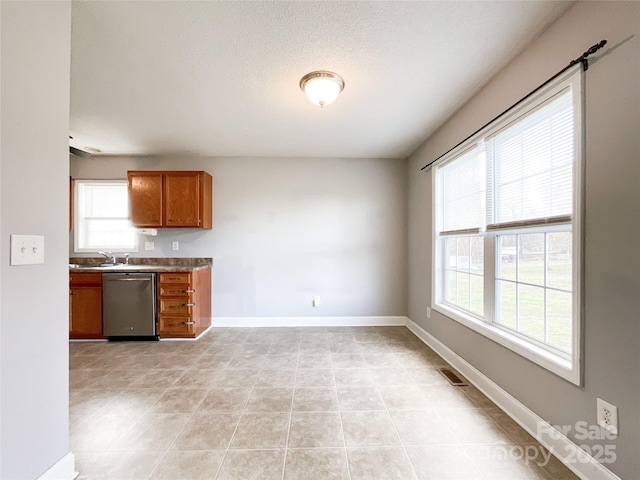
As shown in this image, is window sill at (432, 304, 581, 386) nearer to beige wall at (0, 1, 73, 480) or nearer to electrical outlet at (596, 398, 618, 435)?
electrical outlet at (596, 398, 618, 435)

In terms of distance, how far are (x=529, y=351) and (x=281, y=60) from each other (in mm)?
2457

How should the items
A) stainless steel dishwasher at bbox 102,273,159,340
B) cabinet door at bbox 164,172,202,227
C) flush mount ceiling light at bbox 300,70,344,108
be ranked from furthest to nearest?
1. cabinet door at bbox 164,172,202,227
2. stainless steel dishwasher at bbox 102,273,159,340
3. flush mount ceiling light at bbox 300,70,344,108

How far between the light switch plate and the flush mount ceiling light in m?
1.80

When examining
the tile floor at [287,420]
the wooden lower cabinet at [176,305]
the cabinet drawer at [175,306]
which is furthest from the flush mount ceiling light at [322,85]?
the cabinet drawer at [175,306]

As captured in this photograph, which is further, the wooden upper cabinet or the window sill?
the wooden upper cabinet

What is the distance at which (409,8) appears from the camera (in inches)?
56.3

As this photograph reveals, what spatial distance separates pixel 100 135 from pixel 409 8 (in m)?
3.46

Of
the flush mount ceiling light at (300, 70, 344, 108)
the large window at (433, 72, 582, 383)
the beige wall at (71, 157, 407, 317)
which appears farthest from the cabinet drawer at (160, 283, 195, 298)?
the large window at (433, 72, 582, 383)

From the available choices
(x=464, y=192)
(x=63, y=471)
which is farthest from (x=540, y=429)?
(x=63, y=471)

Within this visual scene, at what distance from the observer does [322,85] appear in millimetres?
1965

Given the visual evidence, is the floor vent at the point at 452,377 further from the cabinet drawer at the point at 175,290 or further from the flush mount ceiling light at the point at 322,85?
the cabinet drawer at the point at 175,290

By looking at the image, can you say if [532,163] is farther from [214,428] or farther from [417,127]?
[214,428]

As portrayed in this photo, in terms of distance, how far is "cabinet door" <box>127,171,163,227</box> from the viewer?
3533 millimetres

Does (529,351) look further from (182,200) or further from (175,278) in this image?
(182,200)
